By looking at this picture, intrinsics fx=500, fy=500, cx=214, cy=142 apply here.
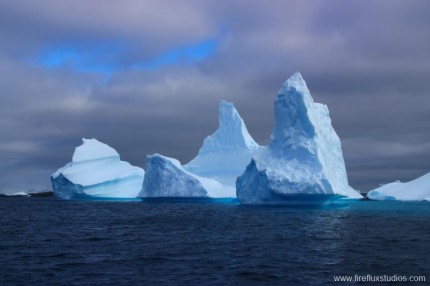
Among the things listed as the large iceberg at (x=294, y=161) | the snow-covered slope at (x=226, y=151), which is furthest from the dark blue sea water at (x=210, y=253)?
the snow-covered slope at (x=226, y=151)

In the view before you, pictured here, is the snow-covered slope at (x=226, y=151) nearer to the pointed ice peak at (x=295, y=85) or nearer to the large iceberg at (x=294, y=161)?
the large iceberg at (x=294, y=161)

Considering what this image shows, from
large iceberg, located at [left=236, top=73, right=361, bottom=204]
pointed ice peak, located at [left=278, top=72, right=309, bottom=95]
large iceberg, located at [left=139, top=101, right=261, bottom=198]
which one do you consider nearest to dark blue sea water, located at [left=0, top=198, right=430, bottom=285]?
large iceberg, located at [left=236, top=73, right=361, bottom=204]

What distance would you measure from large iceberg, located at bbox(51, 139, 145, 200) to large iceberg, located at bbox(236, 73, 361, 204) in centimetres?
1867

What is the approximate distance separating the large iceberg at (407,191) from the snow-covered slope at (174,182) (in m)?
17.9

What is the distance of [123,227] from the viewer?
910 inches

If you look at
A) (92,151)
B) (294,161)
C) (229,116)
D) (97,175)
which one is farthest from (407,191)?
(92,151)

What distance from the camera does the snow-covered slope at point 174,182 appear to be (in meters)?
41.7

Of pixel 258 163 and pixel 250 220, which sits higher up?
pixel 258 163

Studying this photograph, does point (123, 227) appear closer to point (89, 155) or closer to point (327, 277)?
point (327, 277)

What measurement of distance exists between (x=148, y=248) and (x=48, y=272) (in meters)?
4.26

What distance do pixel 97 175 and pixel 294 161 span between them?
24536 millimetres

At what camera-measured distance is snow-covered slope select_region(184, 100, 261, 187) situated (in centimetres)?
4759

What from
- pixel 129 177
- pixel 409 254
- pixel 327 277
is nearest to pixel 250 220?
pixel 409 254

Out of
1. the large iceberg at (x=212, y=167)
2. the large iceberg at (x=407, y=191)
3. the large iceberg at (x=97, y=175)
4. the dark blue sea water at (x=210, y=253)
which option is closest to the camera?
the dark blue sea water at (x=210, y=253)
